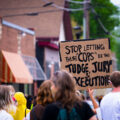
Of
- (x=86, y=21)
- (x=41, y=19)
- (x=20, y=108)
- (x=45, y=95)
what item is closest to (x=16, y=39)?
(x=86, y=21)

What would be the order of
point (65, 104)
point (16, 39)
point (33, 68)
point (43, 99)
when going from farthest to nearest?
point (33, 68), point (16, 39), point (43, 99), point (65, 104)

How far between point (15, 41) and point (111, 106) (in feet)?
58.6

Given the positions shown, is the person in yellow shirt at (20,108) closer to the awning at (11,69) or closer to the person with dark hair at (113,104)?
the person with dark hair at (113,104)

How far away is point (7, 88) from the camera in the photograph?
6289 mm

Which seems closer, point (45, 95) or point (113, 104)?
point (45, 95)

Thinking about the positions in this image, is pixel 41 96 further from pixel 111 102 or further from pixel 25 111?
pixel 25 111

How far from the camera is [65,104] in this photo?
182 inches

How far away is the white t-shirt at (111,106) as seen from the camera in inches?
229

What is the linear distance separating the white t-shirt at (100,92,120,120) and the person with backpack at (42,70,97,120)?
1159 millimetres

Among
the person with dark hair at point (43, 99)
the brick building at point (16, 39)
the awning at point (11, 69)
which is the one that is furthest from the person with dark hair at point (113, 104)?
the brick building at point (16, 39)

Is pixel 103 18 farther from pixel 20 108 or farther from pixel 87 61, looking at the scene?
pixel 20 108

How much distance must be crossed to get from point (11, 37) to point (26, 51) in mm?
2767

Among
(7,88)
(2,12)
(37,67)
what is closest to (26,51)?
(37,67)

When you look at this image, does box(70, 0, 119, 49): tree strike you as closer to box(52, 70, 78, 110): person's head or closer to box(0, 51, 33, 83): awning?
box(0, 51, 33, 83): awning
